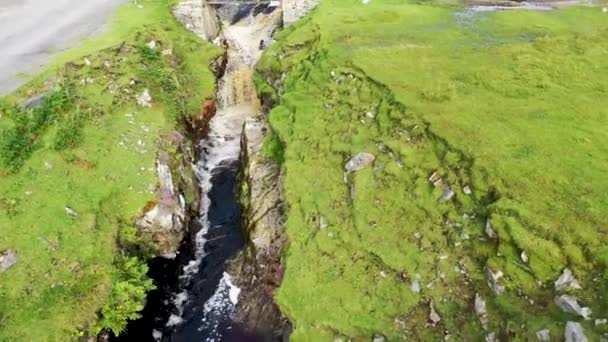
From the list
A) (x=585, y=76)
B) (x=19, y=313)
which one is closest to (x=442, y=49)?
(x=585, y=76)

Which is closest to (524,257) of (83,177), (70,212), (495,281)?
(495,281)

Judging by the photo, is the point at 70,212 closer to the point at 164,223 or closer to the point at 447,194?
the point at 164,223

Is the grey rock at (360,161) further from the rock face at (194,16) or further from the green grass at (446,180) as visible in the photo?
the rock face at (194,16)

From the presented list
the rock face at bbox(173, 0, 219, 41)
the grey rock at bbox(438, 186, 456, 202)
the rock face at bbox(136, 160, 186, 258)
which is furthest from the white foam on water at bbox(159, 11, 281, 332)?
the grey rock at bbox(438, 186, 456, 202)

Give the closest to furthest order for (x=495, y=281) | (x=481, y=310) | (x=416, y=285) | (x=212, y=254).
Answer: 1. (x=481, y=310)
2. (x=495, y=281)
3. (x=416, y=285)
4. (x=212, y=254)

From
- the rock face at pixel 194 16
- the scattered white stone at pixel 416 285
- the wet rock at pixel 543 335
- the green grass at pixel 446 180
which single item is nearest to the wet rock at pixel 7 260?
the green grass at pixel 446 180

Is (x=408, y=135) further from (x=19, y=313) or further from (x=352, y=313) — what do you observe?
(x=19, y=313)
